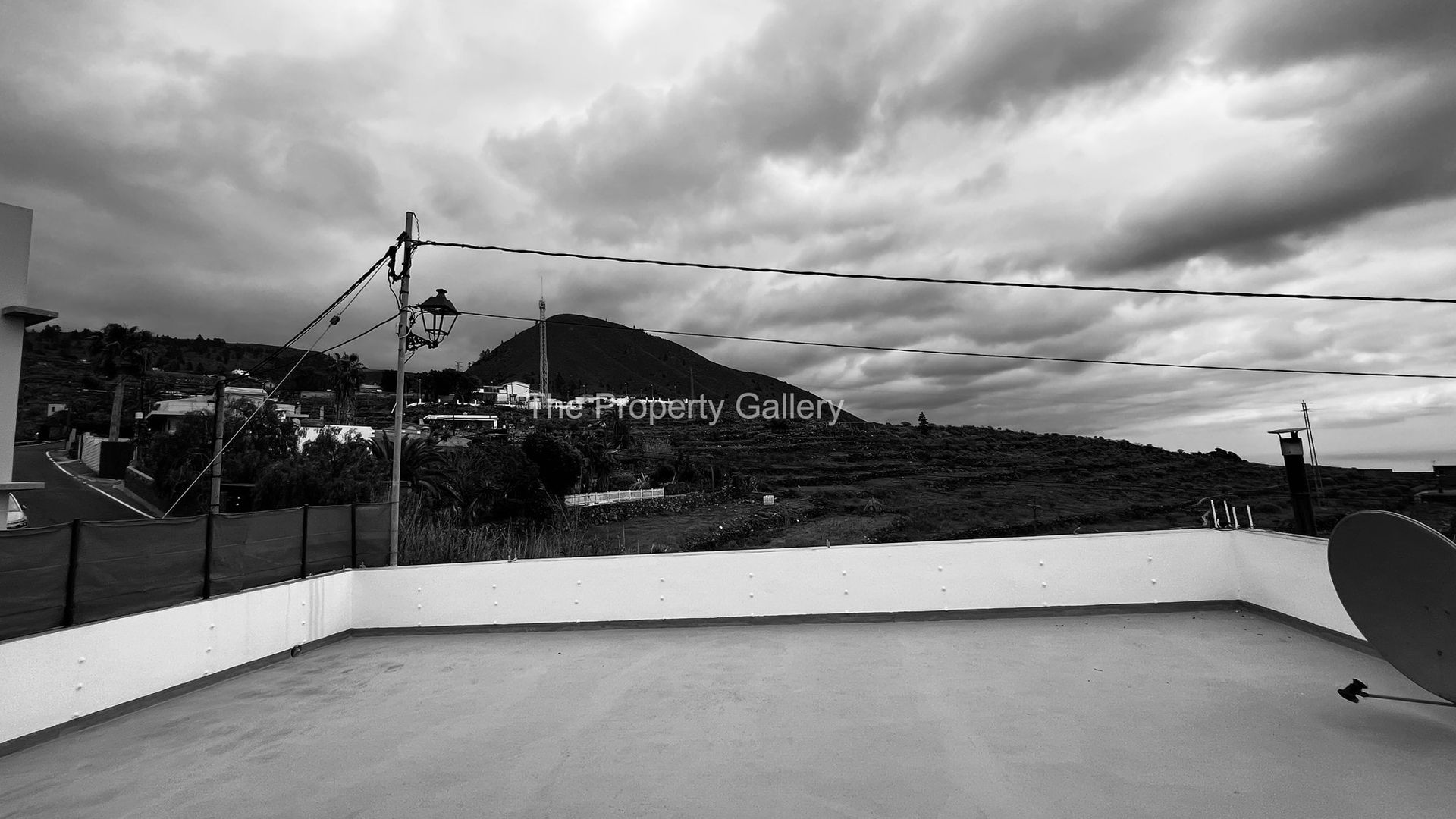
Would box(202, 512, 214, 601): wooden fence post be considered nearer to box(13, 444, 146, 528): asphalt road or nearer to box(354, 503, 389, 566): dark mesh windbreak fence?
box(354, 503, 389, 566): dark mesh windbreak fence

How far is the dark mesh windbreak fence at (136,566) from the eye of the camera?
18.0 ft

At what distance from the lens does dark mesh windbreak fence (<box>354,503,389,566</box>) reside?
345 inches

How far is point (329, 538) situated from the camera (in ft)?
27.1

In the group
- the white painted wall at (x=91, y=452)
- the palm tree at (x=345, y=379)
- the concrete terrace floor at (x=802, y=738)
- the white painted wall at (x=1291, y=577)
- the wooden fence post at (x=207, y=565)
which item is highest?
the palm tree at (x=345, y=379)

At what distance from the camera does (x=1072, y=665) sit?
5789 millimetres

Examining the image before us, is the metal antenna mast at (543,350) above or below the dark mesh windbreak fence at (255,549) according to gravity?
above

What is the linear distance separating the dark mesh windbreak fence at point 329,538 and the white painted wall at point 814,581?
1.23 ft

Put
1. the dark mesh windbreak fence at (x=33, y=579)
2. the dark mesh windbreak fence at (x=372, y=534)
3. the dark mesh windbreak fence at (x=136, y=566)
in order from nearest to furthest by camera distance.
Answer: the dark mesh windbreak fence at (x=33, y=579), the dark mesh windbreak fence at (x=136, y=566), the dark mesh windbreak fence at (x=372, y=534)

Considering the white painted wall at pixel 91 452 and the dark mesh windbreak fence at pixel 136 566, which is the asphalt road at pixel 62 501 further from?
the dark mesh windbreak fence at pixel 136 566

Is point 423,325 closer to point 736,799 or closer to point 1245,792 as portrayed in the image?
point 736,799

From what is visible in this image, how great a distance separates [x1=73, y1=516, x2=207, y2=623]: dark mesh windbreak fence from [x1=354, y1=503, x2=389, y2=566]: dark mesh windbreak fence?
7.24 ft

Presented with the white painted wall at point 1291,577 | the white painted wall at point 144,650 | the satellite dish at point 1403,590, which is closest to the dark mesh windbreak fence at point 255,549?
the white painted wall at point 144,650

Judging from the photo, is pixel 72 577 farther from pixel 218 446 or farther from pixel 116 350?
pixel 116 350

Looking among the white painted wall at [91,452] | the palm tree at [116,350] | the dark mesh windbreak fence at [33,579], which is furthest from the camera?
the palm tree at [116,350]
